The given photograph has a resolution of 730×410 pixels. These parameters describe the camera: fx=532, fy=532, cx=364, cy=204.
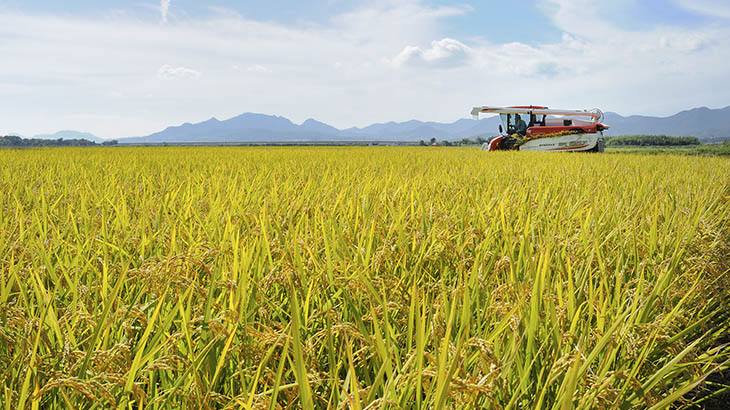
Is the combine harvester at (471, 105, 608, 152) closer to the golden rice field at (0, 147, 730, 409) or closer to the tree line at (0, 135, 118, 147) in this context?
the golden rice field at (0, 147, 730, 409)

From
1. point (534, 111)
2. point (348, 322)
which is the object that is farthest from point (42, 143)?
point (348, 322)

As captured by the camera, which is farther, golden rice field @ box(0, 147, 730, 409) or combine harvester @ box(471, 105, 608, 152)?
combine harvester @ box(471, 105, 608, 152)

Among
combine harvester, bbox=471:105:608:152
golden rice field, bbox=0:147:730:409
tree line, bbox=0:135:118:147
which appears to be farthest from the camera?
tree line, bbox=0:135:118:147

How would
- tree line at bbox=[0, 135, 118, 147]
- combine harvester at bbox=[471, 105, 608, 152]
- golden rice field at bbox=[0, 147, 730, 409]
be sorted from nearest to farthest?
golden rice field at bbox=[0, 147, 730, 409] < combine harvester at bbox=[471, 105, 608, 152] < tree line at bbox=[0, 135, 118, 147]

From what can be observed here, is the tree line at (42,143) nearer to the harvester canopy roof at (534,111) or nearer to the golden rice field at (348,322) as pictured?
the harvester canopy roof at (534,111)

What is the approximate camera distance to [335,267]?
1728 millimetres

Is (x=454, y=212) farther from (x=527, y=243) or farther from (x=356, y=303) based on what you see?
(x=356, y=303)

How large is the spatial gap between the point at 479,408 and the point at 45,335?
0.98 metres

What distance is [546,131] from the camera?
20719mm

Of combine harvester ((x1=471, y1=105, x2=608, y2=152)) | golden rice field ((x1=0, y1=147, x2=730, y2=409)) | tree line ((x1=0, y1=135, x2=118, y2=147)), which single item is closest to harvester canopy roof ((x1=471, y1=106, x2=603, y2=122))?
combine harvester ((x1=471, y1=105, x2=608, y2=152))

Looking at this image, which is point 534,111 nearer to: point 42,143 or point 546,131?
point 546,131

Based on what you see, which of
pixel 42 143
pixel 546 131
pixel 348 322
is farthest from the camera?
pixel 42 143

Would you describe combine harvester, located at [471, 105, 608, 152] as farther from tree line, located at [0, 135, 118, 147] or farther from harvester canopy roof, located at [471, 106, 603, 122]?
tree line, located at [0, 135, 118, 147]

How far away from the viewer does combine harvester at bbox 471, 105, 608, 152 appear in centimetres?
2005
